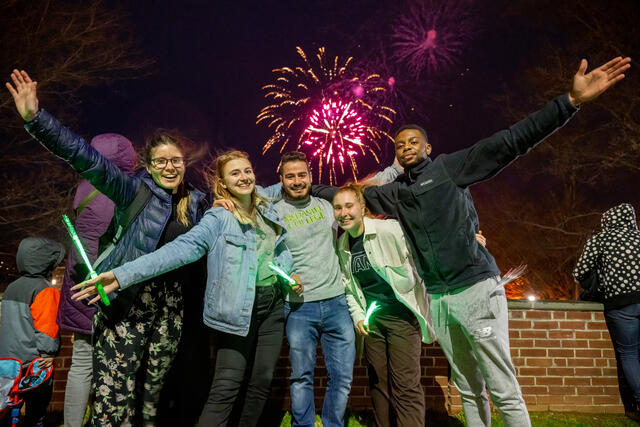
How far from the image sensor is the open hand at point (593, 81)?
295 centimetres

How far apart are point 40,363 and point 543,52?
17852 mm

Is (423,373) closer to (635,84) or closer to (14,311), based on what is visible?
(14,311)

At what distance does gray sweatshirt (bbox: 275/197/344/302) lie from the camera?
12.6ft

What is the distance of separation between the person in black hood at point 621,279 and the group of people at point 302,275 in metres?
2.65

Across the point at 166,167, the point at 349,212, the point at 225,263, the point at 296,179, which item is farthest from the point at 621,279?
the point at 166,167

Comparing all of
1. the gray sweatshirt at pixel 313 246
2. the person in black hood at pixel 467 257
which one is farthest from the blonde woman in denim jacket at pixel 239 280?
the person in black hood at pixel 467 257

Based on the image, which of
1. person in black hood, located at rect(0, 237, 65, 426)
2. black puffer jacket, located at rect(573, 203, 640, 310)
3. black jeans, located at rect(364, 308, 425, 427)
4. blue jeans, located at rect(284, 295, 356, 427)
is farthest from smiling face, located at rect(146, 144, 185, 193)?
black puffer jacket, located at rect(573, 203, 640, 310)

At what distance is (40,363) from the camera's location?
12.3 feet

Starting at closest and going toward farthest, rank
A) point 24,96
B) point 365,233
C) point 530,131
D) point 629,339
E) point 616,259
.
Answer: point 24,96
point 530,131
point 365,233
point 629,339
point 616,259

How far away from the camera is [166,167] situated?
11.1ft

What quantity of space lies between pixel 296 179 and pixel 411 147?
1.11 metres

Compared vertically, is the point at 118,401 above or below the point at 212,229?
below

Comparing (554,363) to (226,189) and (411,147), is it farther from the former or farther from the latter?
(226,189)

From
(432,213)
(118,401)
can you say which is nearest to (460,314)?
(432,213)
